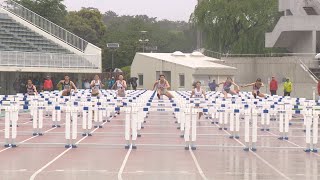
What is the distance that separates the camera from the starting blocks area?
43.0 ft

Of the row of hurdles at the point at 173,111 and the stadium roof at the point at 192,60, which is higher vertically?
the stadium roof at the point at 192,60

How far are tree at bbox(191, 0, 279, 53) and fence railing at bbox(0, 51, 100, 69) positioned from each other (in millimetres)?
18477

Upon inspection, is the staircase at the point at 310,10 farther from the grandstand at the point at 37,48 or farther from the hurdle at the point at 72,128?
the hurdle at the point at 72,128

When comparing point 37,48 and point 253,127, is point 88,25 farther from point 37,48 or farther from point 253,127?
point 253,127

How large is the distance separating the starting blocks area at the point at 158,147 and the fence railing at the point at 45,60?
2456cm

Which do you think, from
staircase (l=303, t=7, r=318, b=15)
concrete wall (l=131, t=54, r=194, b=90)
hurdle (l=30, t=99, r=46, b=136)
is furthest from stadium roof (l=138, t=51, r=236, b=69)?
hurdle (l=30, t=99, r=46, b=136)

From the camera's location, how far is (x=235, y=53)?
74.3m

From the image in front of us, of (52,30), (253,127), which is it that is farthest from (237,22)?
(253,127)

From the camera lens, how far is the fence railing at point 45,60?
49344 millimetres

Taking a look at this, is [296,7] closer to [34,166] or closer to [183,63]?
[183,63]

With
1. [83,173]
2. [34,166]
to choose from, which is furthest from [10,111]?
[83,173]

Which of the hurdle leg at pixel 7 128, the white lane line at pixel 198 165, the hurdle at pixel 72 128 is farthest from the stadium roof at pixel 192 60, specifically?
the white lane line at pixel 198 165

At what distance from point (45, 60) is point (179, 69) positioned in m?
13.6

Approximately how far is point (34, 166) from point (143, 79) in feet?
174
